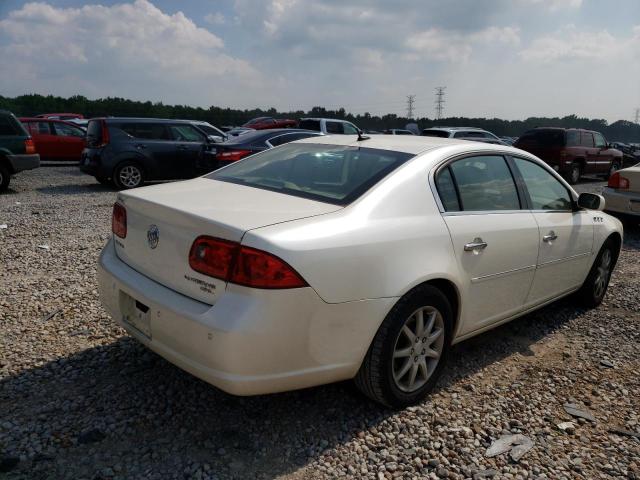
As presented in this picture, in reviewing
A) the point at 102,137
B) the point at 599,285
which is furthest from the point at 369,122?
the point at 599,285

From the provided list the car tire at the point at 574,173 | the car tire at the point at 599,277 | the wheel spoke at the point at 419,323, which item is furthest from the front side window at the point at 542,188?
the car tire at the point at 574,173

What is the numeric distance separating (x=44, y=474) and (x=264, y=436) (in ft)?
3.32

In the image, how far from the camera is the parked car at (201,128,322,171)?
10406 mm

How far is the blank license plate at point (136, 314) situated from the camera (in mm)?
2727

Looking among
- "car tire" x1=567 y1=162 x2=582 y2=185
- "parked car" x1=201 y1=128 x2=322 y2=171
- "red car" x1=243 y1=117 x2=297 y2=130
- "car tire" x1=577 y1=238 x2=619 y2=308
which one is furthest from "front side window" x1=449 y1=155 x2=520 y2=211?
"red car" x1=243 y1=117 x2=297 y2=130

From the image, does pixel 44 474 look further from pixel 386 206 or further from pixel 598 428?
pixel 598 428

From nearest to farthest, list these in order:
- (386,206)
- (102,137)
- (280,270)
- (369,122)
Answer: (280,270), (386,206), (102,137), (369,122)

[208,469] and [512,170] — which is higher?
[512,170]

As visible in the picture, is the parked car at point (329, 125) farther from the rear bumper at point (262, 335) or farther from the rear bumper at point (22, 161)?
the rear bumper at point (262, 335)

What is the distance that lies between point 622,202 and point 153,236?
26.2 ft

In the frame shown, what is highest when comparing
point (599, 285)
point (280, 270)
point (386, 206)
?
point (386, 206)

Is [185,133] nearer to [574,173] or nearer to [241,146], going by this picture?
[241,146]

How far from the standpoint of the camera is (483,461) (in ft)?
8.66

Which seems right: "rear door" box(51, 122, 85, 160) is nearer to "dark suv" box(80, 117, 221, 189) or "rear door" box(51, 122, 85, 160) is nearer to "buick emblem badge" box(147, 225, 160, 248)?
"dark suv" box(80, 117, 221, 189)
